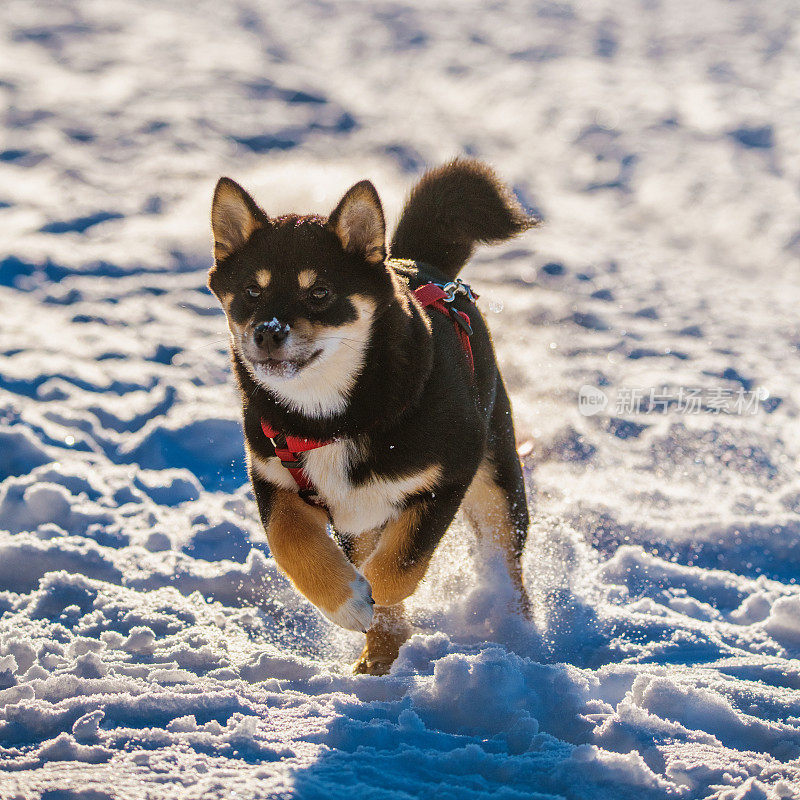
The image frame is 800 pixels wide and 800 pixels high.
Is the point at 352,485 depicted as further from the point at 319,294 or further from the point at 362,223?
the point at 362,223

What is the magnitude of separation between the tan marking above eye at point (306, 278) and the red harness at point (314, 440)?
18.1 inches

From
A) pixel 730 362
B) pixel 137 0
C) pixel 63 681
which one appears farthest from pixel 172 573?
pixel 137 0

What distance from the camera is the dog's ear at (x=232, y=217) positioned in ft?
9.51

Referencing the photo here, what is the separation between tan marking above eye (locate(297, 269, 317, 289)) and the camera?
2.77 m

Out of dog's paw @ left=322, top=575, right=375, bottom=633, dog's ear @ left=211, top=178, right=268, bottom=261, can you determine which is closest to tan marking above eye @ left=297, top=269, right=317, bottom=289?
dog's ear @ left=211, top=178, right=268, bottom=261

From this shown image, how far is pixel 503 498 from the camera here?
3676mm

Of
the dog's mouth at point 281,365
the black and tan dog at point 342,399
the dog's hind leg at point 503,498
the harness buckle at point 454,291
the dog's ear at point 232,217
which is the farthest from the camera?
the dog's hind leg at point 503,498

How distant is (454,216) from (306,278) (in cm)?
111

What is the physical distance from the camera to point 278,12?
14.7 meters

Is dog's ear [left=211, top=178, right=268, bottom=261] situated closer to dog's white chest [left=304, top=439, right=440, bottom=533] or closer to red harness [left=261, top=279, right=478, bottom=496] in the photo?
red harness [left=261, top=279, right=478, bottom=496]

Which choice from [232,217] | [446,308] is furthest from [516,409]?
[232,217]

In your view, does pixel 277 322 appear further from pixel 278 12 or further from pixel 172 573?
pixel 278 12

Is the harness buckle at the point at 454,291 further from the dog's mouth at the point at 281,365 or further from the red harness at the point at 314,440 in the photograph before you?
the dog's mouth at the point at 281,365

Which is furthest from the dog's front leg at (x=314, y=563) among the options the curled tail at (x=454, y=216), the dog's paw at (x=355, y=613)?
the curled tail at (x=454, y=216)
